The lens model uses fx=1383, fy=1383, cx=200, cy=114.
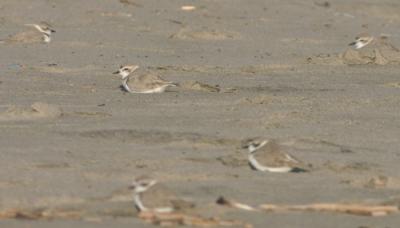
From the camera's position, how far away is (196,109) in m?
13.0

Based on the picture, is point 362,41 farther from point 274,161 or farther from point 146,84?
point 274,161

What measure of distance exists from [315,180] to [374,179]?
41 cm

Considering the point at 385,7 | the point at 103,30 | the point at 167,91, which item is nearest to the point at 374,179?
the point at 167,91

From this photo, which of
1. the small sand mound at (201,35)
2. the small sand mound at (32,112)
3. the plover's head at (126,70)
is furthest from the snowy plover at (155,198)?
the small sand mound at (201,35)

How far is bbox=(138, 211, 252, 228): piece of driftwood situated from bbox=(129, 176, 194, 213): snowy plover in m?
0.07

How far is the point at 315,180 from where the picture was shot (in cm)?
968

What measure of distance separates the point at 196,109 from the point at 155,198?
4772mm

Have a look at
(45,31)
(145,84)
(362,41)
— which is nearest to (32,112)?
(145,84)

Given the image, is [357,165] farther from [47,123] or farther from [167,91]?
[167,91]

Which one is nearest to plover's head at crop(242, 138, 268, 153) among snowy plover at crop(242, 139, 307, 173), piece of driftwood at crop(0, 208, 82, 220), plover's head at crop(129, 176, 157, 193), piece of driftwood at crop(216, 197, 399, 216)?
snowy plover at crop(242, 139, 307, 173)

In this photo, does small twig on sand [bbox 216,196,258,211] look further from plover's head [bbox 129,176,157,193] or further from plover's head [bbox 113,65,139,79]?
plover's head [bbox 113,65,139,79]

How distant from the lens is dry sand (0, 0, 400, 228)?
362 inches

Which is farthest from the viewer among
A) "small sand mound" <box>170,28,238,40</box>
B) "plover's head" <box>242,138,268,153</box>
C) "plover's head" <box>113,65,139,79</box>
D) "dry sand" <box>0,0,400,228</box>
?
"small sand mound" <box>170,28,238,40</box>

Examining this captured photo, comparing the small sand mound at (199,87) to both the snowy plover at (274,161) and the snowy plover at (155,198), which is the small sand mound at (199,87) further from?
the snowy plover at (155,198)
